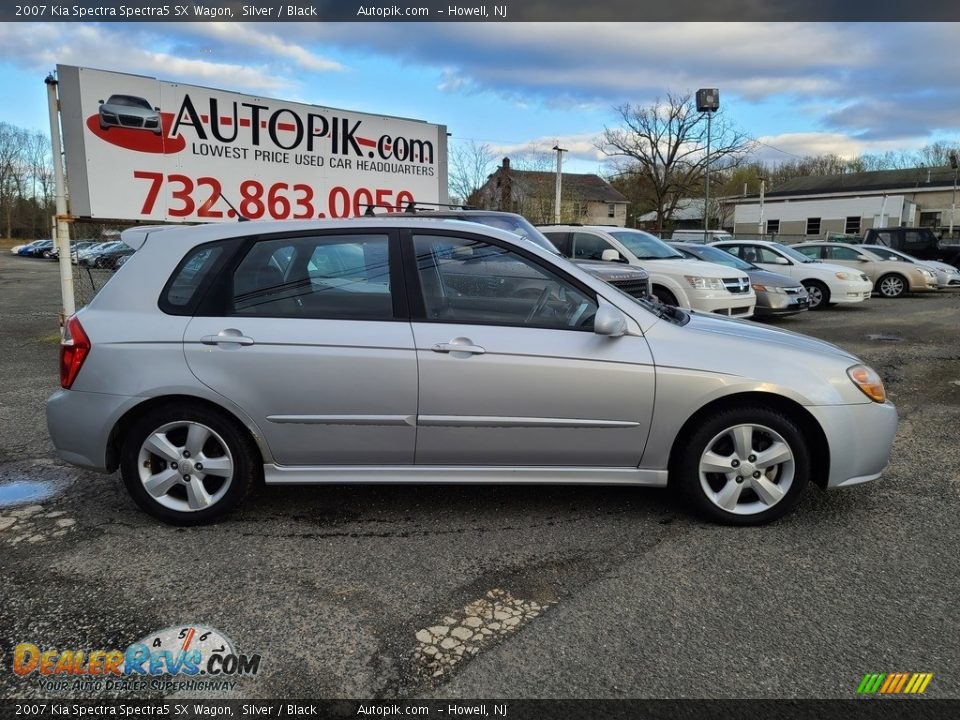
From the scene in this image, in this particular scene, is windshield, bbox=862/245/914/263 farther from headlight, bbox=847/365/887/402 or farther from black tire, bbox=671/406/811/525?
black tire, bbox=671/406/811/525

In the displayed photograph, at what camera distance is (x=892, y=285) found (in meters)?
17.7

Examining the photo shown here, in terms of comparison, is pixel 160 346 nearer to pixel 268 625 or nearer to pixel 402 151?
pixel 268 625

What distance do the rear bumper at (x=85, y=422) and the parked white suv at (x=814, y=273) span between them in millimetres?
13601

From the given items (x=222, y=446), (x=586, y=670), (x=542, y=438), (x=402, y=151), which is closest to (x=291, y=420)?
(x=222, y=446)

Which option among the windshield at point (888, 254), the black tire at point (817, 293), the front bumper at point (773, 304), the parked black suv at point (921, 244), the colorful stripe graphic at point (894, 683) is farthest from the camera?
the parked black suv at point (921, 244)

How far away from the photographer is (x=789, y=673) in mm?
2447

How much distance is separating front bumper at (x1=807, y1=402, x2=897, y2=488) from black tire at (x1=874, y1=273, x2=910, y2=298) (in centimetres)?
1650

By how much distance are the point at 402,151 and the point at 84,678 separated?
10.0 metres

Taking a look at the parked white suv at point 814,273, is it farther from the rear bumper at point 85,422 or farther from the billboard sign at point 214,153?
the rear bumper at point 85,422

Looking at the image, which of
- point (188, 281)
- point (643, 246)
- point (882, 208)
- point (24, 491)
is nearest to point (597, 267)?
point (643, 246)

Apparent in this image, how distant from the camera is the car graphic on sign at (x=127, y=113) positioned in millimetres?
8359

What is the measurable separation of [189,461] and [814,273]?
47.2 ft

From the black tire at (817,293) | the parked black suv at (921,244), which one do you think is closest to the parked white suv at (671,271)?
the black tire at (817,293)

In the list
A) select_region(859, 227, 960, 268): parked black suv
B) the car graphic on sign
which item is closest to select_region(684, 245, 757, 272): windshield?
the car graphic on sign
